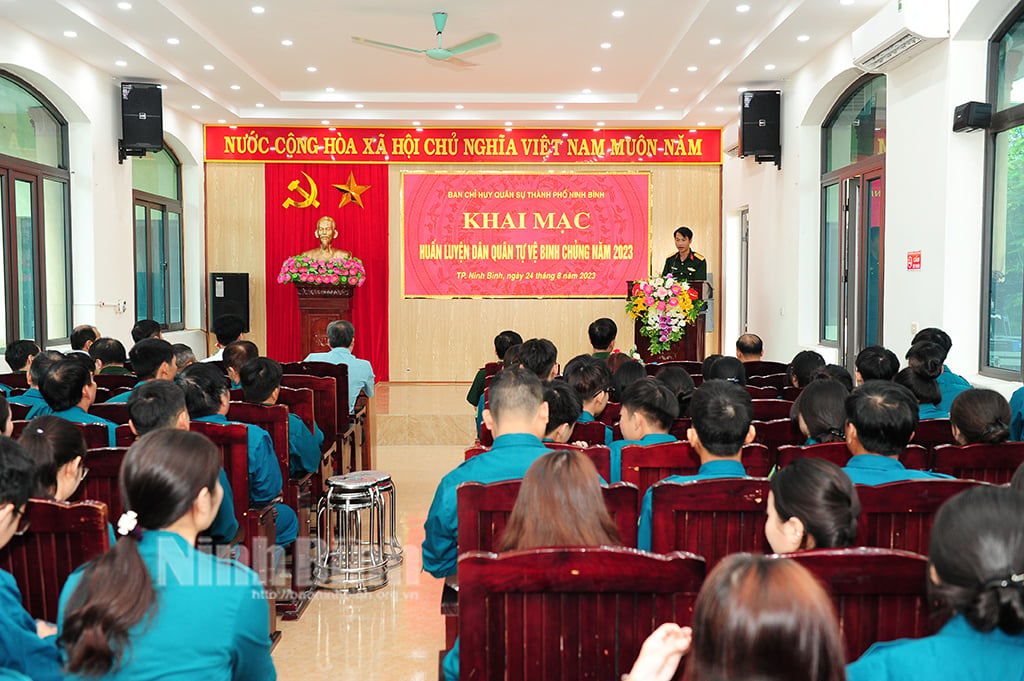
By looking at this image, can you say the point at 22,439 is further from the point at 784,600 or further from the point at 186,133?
the point at 186,133

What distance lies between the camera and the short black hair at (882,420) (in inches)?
108

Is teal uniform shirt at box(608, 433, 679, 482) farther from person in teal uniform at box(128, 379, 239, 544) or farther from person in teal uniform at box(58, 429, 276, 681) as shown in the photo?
person in teal uniform at box(58, 429, 276, 681)

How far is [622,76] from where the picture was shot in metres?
9.82

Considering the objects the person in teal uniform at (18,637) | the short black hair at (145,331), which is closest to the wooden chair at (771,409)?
the person in teal uniform at (18,637)

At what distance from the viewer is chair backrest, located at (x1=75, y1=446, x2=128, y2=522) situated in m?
3.11

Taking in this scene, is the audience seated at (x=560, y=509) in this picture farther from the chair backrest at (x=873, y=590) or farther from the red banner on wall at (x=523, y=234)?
the red banner on wall at (x=523, y=234)

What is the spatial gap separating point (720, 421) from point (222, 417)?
211 cm

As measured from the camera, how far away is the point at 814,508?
6.40 feet

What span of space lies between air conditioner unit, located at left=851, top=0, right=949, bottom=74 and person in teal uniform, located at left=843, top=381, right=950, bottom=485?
391 centimetres

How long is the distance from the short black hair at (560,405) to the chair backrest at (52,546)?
A: 174cm

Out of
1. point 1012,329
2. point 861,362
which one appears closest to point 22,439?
point 861,362

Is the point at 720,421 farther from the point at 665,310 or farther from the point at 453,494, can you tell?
the point at 665,310

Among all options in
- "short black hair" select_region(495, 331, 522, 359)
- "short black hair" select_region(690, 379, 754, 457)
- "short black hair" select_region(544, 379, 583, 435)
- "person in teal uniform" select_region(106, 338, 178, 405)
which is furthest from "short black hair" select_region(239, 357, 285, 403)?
"short black hair" select_region(690, 379, 754, 457)

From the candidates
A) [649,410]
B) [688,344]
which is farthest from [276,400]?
[688,344]
